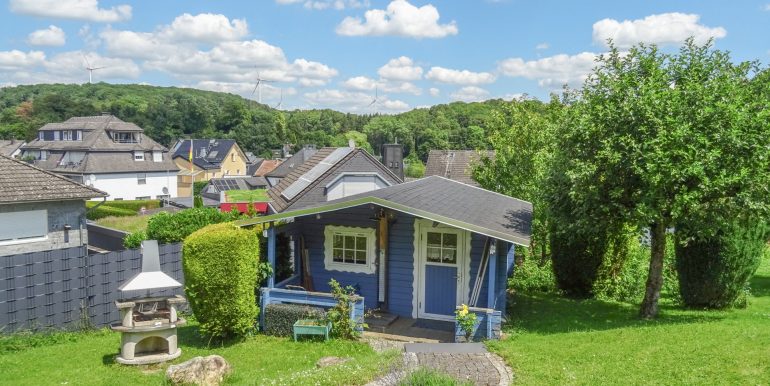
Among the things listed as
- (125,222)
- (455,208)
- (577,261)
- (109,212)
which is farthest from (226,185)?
(455,208)

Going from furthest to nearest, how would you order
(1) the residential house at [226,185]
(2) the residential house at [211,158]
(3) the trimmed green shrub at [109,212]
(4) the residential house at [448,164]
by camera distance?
(2) the residential house at [211,158], (1) the residential house at [226,185], (4) the residential house at [448,164], (3) the trimmed green shrub at [109,212]

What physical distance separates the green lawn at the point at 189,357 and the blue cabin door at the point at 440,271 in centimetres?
260

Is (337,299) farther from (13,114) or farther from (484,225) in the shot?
(13,114)

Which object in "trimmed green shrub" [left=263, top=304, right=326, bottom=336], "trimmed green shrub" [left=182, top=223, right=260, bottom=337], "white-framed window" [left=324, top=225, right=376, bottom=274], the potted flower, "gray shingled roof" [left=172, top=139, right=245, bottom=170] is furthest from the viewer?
"gray shingled roof" [left=172, top=139, right=245, bottom=170]

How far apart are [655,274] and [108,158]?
161ft

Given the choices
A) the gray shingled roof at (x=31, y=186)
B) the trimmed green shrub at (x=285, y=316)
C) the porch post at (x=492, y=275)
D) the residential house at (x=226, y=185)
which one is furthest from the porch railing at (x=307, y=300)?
the residential house at (x=226, y=185)

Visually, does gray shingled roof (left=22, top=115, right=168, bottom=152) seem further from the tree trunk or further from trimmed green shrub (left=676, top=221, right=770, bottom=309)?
trimmed green shrub (left=676, top=221, right=770, bottom=309)

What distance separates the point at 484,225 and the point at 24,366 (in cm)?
869

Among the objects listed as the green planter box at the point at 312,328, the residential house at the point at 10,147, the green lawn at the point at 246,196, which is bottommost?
the green planter box at the point at 312,328

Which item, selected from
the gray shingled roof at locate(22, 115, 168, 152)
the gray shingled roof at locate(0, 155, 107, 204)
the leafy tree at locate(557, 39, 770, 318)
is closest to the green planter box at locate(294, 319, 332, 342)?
the leafy tree at locate(557, 39, 770, 318)

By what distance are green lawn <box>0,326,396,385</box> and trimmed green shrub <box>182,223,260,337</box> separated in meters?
0.54

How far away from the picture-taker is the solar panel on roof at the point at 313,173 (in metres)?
24.5

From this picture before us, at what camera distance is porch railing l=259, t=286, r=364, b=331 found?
36.1ft

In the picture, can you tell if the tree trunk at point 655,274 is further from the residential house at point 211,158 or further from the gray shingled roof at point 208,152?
the gray shingled roof at point 208,152
